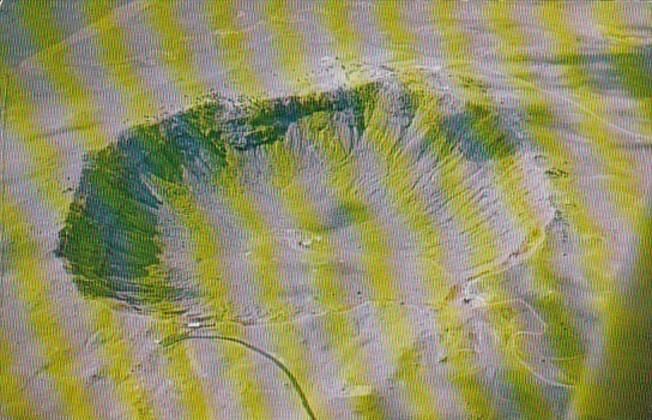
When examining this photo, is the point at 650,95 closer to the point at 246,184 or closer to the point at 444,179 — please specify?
the point at 444,179

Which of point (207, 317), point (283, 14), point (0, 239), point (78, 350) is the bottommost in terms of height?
point (207, 317)

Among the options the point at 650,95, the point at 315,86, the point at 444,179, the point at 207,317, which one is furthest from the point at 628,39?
the point at 207,317

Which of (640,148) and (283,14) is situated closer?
(640,148)

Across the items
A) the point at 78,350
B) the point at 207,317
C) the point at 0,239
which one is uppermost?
the point at 0,239

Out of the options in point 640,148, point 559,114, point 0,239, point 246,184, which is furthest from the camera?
point 246,184

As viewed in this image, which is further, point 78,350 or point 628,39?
point 628,39

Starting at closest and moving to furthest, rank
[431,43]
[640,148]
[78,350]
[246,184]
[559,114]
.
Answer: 1. [78,350]
2. [640,148]
3. [559,114]
4. [246,184]
5. [431,43]

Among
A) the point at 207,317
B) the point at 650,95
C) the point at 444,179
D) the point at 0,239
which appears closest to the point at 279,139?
the point at 444,179

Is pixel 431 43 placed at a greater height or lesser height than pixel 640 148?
greater

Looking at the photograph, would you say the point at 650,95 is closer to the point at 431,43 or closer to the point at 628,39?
the point at 628,39
